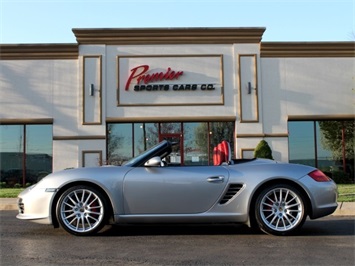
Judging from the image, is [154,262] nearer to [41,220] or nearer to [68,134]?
[41,220]

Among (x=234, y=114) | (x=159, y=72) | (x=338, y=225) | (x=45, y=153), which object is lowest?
(x=338, y=225)

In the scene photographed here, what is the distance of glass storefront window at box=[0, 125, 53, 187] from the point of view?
1800cm

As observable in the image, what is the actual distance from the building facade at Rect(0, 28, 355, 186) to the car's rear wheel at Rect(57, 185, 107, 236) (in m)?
11.9

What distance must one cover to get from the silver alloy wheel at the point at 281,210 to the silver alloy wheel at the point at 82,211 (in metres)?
2.08

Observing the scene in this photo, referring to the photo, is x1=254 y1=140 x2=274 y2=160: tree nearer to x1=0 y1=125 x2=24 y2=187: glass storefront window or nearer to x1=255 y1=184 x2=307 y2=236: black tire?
x1=0 y1=125 x2=24 y2=187: glass storefront window

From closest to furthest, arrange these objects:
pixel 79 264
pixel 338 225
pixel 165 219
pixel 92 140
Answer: pixel 79 264
pixel 165 219
pixel 338 225
pixel 92 140

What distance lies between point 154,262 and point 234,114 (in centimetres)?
1384

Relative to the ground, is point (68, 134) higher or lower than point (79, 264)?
higher

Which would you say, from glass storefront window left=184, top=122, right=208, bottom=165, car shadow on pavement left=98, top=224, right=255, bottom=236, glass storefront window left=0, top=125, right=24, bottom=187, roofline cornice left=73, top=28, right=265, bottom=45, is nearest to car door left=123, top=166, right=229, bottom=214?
car shadow on pavement left=98, top=224, right=255, bottom=236

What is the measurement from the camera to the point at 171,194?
17.9ft

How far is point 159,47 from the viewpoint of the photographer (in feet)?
58.5

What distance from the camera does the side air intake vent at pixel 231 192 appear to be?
18.0 feet

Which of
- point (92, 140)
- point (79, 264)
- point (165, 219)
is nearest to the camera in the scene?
point (79, 264)

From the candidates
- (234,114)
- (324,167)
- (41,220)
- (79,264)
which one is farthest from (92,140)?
(79,264)
